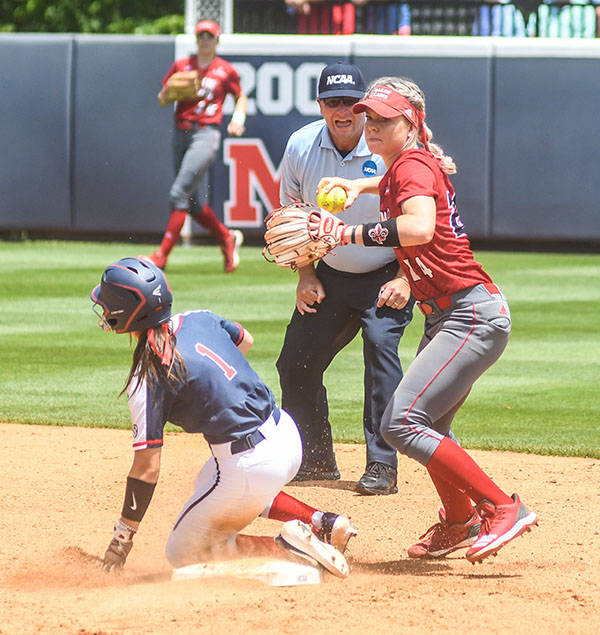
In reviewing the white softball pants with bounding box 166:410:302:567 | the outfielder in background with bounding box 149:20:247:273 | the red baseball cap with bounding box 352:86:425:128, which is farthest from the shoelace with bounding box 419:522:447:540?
the outfielder in background with bounding box 149:20:247:273

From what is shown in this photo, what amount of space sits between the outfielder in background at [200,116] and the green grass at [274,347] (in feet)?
2.32

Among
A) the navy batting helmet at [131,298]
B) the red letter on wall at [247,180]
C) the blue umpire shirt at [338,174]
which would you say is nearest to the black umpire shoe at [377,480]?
the blue umpire shirt at [338,174]

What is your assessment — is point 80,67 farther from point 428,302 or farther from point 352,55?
point 428,302

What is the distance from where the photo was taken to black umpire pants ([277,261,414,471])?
237 inches

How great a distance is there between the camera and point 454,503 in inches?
192

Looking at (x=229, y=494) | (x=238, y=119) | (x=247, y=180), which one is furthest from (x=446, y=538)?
(x=247, y=180)

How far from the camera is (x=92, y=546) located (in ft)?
16.6

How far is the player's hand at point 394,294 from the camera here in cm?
589

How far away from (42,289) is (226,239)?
210 centimetres

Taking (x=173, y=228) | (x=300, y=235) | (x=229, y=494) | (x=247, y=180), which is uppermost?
(x=300, y=235)

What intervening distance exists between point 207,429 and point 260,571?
0.54m

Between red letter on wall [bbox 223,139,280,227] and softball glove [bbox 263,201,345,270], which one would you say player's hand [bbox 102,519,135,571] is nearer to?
softball glove [bbox 263,201,345,270]

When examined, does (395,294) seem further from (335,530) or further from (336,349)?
(335,530)

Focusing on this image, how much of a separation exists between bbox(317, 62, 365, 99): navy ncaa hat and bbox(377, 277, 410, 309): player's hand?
34.8 inches
